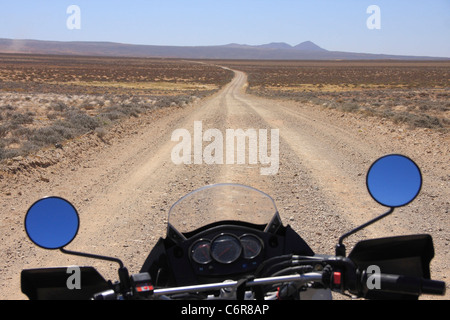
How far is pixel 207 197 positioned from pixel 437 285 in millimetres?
1326

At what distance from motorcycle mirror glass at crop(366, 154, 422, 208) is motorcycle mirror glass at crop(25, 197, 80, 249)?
58.4 inches

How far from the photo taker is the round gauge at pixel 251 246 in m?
2.53

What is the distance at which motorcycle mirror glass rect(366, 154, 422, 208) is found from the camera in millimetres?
2330

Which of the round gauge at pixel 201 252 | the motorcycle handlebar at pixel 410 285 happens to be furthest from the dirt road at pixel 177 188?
the motorcycle handlebar at pixel 410 285

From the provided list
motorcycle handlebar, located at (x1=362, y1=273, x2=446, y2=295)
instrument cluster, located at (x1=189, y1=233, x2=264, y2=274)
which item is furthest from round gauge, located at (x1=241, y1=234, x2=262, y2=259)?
motorcycle handlebar, located at (x1=362, y1=273, x2=446, y2=295)

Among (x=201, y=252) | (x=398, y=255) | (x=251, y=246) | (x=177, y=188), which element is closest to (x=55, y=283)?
(x=201, y=252)

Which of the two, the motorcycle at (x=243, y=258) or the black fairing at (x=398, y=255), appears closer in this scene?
the motorcycle at (x=243, y=258)

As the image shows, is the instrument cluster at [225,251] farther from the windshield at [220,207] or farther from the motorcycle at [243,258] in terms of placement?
the windshield at [220,207]

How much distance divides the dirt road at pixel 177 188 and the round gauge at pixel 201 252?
266 cm

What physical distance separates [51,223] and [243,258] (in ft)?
3.24

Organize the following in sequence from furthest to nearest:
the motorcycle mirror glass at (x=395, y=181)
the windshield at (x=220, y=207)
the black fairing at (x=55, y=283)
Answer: the windshield at (x=220, y=207)
the motorcycle mirror glass at (x=395, y=181)
the black fairing at (x=55, y=283)

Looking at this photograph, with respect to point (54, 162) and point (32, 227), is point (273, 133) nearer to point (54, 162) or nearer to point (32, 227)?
point (54, 162)

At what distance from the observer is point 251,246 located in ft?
8.38

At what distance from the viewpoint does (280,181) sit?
8.99m
